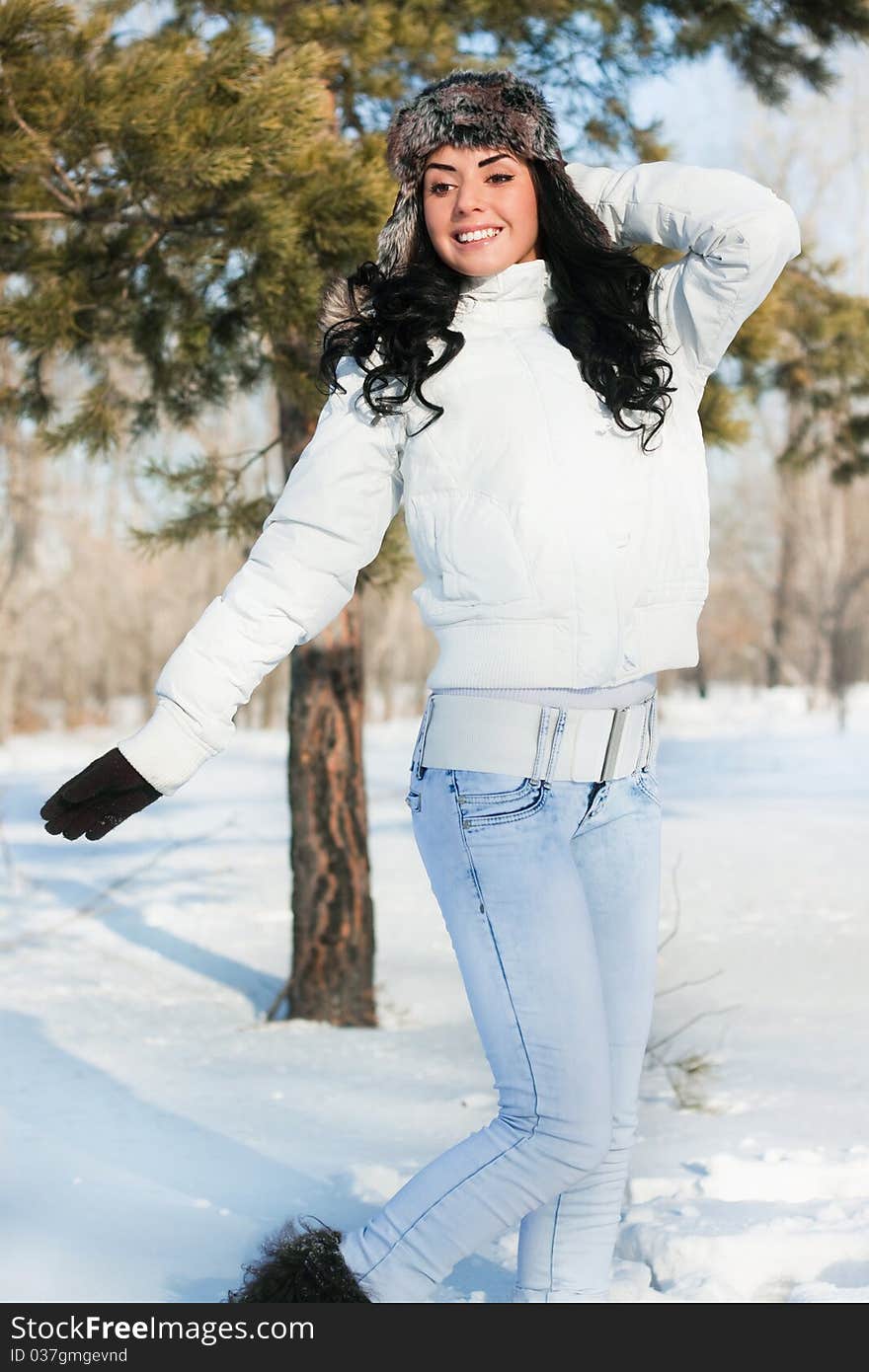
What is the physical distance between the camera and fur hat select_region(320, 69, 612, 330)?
6.24ft

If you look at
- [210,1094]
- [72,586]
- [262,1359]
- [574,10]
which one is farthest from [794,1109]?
[72,586]

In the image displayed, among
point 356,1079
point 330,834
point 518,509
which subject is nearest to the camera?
point 518,509

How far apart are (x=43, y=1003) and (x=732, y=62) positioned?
433 centimetres

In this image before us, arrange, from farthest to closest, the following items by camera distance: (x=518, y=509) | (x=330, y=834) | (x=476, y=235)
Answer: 1. (x=330, y=834)
2. (x=476, y=235)
3. (x=518, y=509)

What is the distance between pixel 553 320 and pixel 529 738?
1.95ft

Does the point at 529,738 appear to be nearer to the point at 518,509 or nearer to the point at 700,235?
the point at 518,509

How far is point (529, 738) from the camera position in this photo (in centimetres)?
178

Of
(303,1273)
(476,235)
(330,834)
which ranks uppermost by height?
(476,235)

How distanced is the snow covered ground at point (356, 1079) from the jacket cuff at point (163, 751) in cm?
100

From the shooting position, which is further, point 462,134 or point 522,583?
point 462,134

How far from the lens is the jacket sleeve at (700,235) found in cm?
186

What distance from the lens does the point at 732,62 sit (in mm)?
5180

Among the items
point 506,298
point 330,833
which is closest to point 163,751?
point 506,298

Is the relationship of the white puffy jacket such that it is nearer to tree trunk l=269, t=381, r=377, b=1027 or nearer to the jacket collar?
the jacket collar
